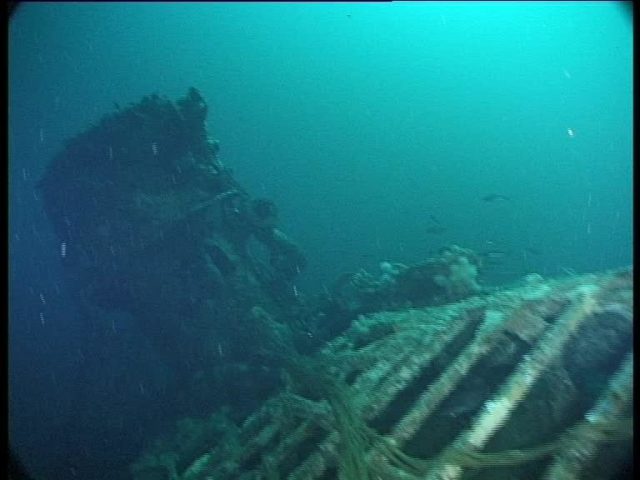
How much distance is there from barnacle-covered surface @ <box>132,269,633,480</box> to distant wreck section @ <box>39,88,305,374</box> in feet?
11.4

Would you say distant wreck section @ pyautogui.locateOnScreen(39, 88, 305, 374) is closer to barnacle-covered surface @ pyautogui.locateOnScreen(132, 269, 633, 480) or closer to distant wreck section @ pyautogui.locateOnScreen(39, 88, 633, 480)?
distant wreck section @ pyautogui.locateOnScreen(39, 88, 633, 480)

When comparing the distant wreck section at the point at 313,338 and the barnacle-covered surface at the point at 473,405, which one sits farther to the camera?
the distant wreck section at the point at 313,338

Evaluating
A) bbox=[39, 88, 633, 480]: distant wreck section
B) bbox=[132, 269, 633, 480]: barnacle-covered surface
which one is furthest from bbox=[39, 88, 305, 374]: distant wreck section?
bbox=[132, 269, 633, 480]: barnacle-covered surface

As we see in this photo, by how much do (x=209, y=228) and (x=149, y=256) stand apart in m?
1.60

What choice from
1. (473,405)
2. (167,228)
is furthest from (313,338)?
(167,228)

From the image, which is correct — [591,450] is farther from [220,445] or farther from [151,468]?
[151,468]

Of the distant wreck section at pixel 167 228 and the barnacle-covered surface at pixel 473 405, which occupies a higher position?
the distant wreck section at pixel 167 228

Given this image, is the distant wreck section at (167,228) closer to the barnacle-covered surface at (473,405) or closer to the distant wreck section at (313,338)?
the distant wreck section at (313,338)

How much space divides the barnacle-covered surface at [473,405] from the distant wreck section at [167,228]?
→ 3484 millimetres

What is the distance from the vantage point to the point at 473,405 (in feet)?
14.7

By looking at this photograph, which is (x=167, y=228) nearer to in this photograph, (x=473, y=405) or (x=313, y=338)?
(x=313, y=338)

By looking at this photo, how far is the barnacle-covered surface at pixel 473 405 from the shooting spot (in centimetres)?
369

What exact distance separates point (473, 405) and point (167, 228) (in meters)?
7.61

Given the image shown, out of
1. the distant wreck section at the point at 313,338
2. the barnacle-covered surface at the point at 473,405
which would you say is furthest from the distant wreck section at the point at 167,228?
the barnacle-covered surface at the point at 473,405
